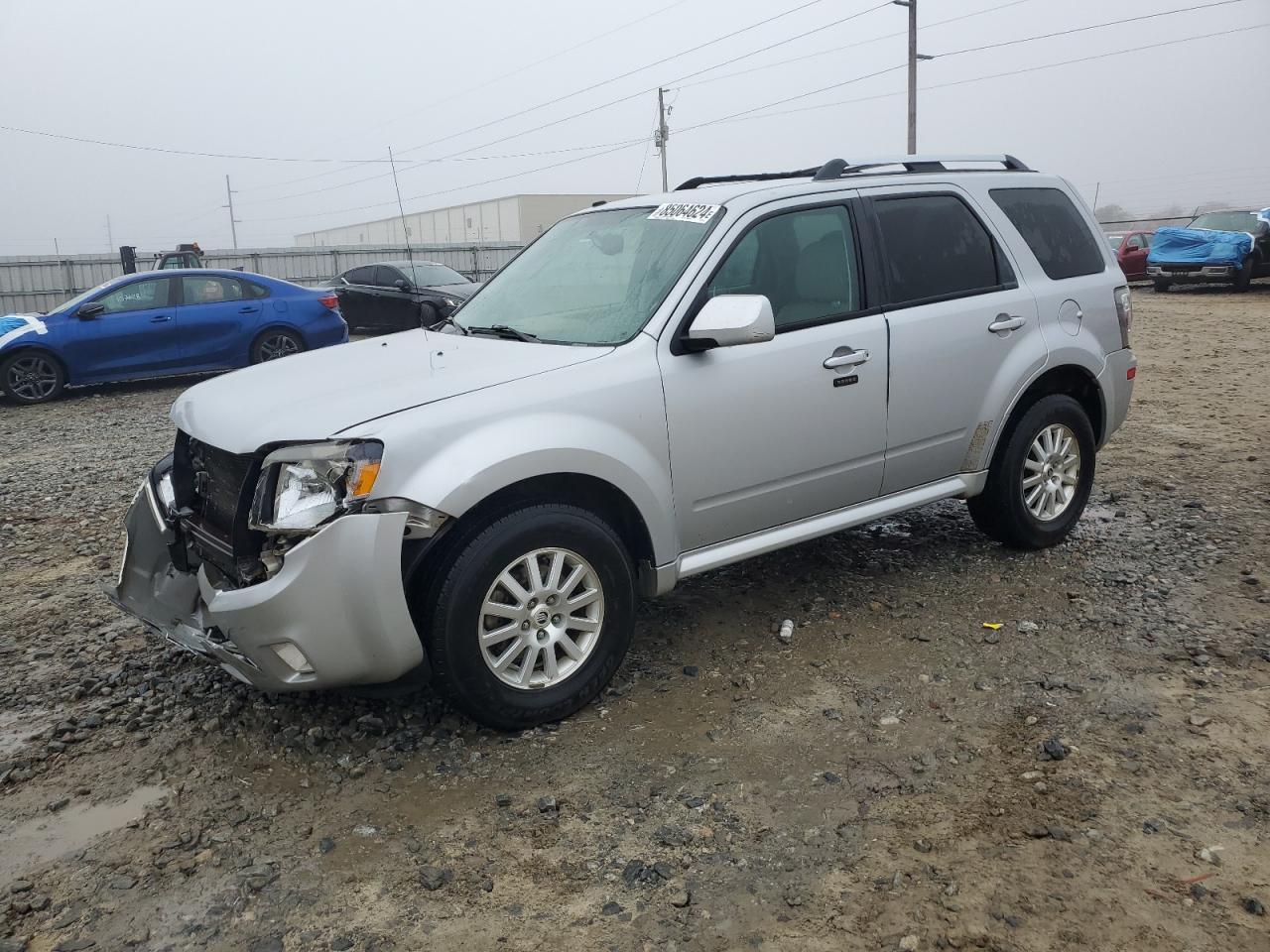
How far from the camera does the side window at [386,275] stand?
717 inches

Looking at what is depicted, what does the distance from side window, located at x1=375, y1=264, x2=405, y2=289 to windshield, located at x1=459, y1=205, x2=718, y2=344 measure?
1393cm

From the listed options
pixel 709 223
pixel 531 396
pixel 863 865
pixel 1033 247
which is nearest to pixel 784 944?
pixel 863 865

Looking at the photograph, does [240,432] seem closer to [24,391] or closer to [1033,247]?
[1033,247]

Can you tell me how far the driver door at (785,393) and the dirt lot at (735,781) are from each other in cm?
67

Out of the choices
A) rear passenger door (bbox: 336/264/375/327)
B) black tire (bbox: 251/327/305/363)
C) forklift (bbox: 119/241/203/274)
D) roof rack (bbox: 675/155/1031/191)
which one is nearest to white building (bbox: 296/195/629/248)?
forklift (bbox: 119/241/203/274)

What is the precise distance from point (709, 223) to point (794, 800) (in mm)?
2206

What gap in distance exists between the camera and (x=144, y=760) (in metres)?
3.55

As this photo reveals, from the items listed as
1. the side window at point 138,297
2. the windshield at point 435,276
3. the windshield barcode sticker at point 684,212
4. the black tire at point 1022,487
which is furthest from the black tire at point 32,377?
the black tire at point 1022,487

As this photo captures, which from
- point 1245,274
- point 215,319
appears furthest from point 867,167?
point 1245,274

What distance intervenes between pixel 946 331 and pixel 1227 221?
18.9m

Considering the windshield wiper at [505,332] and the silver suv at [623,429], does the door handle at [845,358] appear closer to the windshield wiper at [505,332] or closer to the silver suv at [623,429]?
the silver suv at [623,429]

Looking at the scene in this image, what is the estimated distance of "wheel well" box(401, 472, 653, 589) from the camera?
3342mm

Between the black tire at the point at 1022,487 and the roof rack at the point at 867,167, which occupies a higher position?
the roof rack at the point at 867,167

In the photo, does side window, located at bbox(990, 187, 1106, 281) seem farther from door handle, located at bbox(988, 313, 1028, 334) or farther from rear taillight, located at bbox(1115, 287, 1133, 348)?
door handle, located at bbox(988, 313, 1028, 334)
